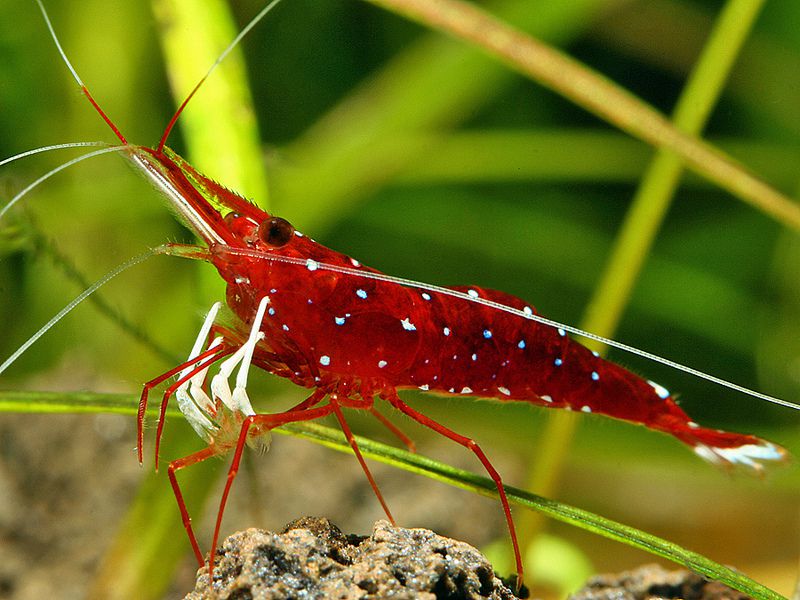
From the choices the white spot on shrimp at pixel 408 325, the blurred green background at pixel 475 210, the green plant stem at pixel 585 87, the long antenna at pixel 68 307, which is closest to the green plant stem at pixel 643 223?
the green plant stem at pixel 585 87

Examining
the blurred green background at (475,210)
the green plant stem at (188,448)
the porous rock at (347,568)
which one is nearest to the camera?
the porous rock at (347,568)

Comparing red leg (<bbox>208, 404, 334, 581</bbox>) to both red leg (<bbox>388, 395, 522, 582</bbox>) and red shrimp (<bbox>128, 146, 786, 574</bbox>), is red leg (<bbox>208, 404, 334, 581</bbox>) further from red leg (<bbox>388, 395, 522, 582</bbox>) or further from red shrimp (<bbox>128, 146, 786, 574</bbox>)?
red leg (<bbox>388, 395, 522, 582</bbox>)

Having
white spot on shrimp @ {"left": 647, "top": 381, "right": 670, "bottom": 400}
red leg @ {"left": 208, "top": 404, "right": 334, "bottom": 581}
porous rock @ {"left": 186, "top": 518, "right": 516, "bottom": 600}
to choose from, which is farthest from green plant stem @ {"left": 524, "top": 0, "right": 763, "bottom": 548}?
porous rock @ {"left": 186, "top": 518, "right": 516, "bottom": 600}

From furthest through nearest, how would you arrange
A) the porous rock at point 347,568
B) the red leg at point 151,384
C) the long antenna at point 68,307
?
the red leg at point 151,384 < the long antenna at point 68,307 < the porous rock at point 347,568

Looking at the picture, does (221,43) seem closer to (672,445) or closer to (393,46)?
(393,46)

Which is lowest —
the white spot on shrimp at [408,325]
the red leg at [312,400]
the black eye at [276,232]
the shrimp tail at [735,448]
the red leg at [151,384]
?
the red leg at [151,384]

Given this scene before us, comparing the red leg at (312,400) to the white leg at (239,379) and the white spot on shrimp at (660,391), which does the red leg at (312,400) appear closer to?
the white leg at (239,379)
